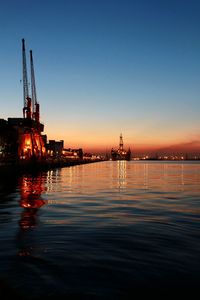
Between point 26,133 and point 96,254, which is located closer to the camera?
point 96,254

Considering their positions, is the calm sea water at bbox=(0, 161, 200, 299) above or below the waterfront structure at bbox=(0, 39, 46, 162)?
below

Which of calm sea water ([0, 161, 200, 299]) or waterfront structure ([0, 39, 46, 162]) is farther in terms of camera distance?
waterfront structure ([0, 39, 46, 162])

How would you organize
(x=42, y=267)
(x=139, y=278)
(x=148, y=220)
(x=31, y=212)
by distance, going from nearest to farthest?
(x=139, y=278), (x=42, y=267), (x=148, y=220), (x=31, y=212)

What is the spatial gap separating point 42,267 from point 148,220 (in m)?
9.95

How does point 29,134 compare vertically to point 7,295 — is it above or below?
above

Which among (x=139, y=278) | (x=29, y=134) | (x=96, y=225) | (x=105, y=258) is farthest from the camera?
(x=29, y=134)

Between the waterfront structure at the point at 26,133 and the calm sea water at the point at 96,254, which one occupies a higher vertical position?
the waterfront structure at the point at 26,133

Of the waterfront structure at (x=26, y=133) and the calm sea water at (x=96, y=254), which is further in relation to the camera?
the waterfront structure at (x=26, y=133)

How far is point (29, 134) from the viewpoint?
142 metres

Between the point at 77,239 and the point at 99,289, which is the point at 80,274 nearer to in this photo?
the point at 99,289

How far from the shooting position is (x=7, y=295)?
7273 mm

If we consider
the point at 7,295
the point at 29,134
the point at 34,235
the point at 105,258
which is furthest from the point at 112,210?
the point at 29,134

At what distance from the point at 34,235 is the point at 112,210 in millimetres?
9214

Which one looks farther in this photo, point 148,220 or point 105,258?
point 148,220
